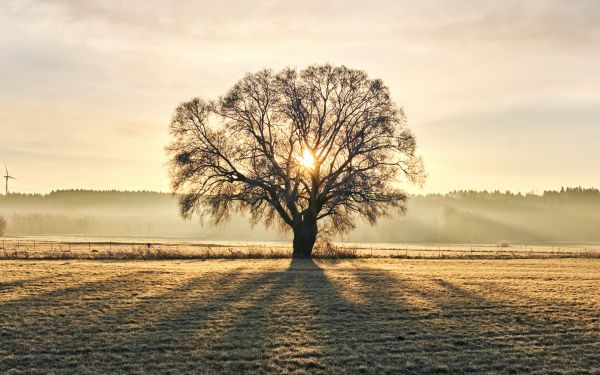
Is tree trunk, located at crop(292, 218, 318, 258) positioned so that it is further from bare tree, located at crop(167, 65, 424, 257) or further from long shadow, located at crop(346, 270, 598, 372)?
long shadow, located at crop(346, 270, 598, 372)

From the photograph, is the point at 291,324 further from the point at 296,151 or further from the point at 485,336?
the point at 296,151

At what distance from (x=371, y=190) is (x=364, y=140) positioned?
4845 millimetres

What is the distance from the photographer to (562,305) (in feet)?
75.7

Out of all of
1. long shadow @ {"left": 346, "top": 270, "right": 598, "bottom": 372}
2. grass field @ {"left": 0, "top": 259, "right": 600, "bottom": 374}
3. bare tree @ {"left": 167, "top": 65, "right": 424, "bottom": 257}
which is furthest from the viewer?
bare tree @ {"left": 167, "top": 65, "right": 424, "bottom": 257}

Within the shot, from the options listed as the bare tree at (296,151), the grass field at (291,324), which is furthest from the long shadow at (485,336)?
the bare tree at (296,151)

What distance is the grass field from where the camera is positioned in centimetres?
1424

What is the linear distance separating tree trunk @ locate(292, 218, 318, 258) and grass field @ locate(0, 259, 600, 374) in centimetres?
1793

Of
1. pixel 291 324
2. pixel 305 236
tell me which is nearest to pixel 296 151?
pixel 305 236

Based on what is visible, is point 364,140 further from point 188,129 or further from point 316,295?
point 316,295

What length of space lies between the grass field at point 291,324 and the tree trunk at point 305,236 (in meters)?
17.9

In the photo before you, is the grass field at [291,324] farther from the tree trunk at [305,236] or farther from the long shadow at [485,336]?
the tree trunk at [305,236]

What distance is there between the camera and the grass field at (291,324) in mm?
14242

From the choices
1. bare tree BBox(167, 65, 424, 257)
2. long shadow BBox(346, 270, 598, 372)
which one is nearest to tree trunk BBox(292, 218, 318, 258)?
bare tree BBox(167, 65, 424, 257)

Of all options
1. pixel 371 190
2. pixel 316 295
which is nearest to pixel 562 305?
pixel 316 295
